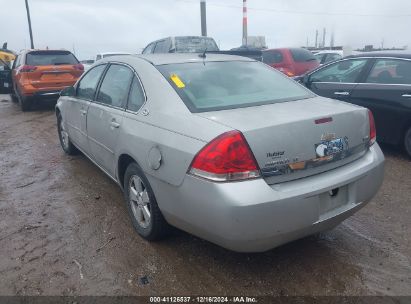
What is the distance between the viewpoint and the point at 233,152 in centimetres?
230

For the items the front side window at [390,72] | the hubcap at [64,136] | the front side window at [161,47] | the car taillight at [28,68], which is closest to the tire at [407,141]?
the front side window at [390,72]

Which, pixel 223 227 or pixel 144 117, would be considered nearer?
pixel 223 227

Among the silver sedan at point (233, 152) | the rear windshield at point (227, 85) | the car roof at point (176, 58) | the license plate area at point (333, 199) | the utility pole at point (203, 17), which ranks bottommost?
the license plate area at point (333, 199)

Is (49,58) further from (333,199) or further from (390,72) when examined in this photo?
(333,199)

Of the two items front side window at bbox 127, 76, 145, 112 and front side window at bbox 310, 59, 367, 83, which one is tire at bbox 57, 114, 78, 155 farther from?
front side window at bbox 310, 59, 367, 83

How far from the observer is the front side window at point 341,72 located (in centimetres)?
559

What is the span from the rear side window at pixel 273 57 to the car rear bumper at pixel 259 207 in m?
8.89

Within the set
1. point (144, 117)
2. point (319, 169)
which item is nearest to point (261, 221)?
point (319, 169)

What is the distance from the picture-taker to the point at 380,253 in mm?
2982

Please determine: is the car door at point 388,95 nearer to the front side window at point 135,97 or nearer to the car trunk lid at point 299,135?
the car trunk lid at point 299,135

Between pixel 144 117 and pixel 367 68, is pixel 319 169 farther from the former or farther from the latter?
pixel 367 68

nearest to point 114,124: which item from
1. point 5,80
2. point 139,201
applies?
point 139,201

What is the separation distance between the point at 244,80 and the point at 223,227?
149 cm

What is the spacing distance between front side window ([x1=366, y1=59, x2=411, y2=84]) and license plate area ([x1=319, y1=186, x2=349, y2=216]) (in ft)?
10.1
